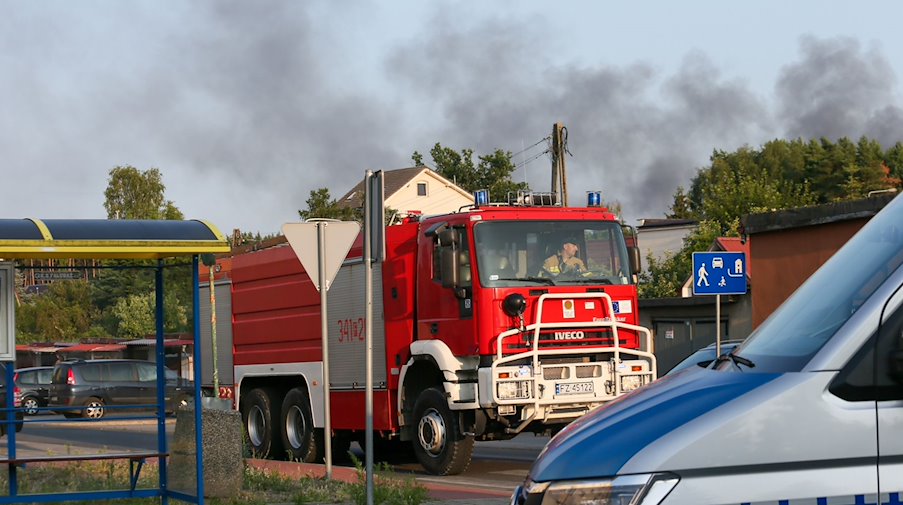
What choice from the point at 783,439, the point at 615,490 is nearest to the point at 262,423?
the point at 615,490

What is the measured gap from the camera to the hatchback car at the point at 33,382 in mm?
40531

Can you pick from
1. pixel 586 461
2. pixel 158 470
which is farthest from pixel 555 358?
pixel 586 461

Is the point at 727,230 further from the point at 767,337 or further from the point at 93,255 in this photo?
the point at 767,337

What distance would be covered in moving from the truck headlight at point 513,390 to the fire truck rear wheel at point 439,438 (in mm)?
834

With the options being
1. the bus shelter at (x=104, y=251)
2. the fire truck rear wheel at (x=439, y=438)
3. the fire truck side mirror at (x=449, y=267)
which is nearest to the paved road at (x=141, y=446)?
the fire truck rear wheel at (x=439, y=438)

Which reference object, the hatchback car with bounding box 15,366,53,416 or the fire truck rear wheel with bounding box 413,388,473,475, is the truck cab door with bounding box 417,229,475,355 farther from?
the hatchback car with bounding box 15,366,53,416

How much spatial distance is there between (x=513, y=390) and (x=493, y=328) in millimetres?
737

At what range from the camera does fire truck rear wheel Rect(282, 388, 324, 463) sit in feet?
60.9

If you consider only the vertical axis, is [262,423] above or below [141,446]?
below

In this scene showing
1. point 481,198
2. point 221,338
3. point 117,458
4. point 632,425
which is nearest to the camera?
point 632,425

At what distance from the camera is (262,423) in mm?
19859

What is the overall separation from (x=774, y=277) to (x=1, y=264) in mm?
16601

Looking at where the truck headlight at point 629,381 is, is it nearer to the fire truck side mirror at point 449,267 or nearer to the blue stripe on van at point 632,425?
the fire truck side mirror at point 449,267

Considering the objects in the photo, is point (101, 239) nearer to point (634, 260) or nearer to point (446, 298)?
point (446, 298)
